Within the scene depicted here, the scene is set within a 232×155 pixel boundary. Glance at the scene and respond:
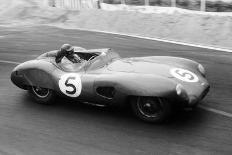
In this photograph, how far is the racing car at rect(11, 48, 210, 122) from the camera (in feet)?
18.5

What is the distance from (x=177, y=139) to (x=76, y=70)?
209 cm

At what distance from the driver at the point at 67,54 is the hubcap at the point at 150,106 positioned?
5.39ft

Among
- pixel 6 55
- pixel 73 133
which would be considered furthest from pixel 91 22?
pixel 73 133

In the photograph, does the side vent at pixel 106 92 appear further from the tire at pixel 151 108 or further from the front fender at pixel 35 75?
the front fender at pixel 35 75

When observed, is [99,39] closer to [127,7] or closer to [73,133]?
[127,7]

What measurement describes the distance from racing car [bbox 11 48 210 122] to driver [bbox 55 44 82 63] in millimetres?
93

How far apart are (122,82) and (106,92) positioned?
0.36 metres

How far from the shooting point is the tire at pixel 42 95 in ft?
22.5

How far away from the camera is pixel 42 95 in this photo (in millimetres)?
7031

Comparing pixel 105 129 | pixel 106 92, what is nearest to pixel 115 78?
pixel 106 92

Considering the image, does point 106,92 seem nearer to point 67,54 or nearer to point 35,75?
point 67,54

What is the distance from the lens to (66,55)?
6902mm

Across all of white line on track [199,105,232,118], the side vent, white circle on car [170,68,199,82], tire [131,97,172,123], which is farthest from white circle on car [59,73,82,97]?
white line on track [199,105,232,118]

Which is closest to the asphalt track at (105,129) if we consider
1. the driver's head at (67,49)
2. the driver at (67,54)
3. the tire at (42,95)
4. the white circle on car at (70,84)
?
the tire at (42,95)
